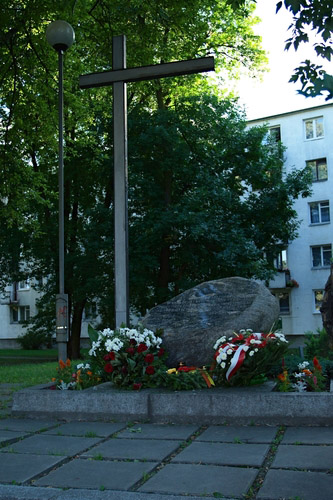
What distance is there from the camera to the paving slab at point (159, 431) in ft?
17.4

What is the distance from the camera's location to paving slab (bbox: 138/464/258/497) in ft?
11.9

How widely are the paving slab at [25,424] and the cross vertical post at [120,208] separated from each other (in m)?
2.06

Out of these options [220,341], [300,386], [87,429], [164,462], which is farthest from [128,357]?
[164,462]

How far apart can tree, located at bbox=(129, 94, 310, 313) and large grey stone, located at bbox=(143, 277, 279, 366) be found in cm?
1150

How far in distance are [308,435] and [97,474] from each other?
210 cm

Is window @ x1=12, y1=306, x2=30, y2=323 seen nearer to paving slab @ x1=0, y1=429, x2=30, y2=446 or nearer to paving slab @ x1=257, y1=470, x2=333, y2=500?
paving slab @ x1=0, y1=429, x2=30, y2=446

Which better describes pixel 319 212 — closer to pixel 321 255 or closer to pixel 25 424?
pixel 321 255

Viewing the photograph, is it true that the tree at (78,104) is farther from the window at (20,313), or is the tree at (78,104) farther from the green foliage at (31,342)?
the window at (20,313)

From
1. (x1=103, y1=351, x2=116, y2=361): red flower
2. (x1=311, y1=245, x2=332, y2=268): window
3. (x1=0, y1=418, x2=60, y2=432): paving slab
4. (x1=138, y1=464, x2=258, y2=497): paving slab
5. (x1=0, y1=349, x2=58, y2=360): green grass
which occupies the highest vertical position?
(x1=311, y1=245, x2=332, y2=268): window

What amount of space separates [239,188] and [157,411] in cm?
1849

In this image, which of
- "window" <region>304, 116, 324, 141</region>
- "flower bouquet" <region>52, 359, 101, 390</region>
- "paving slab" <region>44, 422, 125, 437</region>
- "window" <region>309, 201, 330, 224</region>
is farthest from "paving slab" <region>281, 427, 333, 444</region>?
"window" <region>304, 116, 324, 141</region>

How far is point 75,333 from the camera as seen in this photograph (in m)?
23.4

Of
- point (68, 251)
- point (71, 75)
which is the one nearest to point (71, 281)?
point (68, 251)

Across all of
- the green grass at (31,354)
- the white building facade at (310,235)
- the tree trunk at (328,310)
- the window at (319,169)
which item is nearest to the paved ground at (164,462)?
the tree trunk at (328,310)
